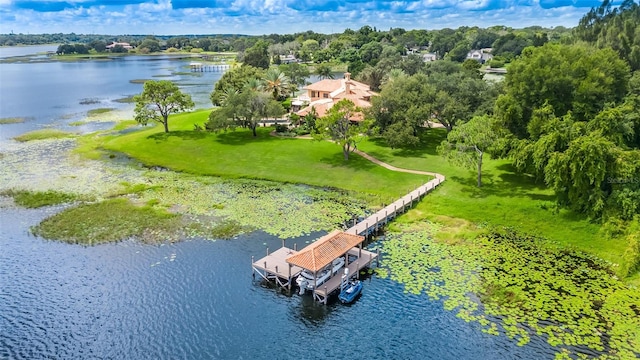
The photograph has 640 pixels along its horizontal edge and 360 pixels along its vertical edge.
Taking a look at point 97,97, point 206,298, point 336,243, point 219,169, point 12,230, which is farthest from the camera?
point 97,97

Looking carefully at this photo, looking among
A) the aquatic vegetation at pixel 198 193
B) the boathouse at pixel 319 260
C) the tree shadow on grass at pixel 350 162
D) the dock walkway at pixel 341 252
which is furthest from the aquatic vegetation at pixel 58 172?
the boathouse at pixel 319 260

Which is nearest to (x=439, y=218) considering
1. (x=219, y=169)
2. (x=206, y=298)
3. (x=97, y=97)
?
(x=206, y=298)

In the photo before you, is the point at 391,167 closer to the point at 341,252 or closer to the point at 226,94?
the point at 341,252

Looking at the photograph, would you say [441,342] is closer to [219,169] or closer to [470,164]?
[470,164]

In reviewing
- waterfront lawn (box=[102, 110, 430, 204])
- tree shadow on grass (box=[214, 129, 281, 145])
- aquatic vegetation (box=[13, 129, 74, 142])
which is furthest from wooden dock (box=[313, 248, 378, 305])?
aquatic vegetation (box=[13, 129, 74, 142])

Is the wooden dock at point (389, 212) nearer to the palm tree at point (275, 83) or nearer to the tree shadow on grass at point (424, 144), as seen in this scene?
the tree shadow on grass at point (424, 144)

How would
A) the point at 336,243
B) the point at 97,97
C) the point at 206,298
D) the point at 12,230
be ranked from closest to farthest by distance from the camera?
the point at 206,298 < the point at 336,243 < the point at 12,230 < the point at 97,97

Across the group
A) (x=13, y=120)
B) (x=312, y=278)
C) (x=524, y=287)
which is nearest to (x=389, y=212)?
(x=312, y=278)
